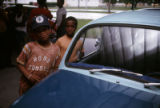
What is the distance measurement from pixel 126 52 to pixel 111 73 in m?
0.27

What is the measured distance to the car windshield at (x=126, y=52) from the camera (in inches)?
74.7

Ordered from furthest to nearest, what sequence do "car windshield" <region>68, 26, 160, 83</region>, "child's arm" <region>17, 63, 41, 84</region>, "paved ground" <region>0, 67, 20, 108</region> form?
"paved ground" <region>0, 67, 20, 108</region>
"child's arm" <region>17, 63, 41, 84</region>
"car windshield" <region>68, 26, 160, 83</region>

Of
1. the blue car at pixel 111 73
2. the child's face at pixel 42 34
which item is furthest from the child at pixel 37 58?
the blue car at pixel 111 73

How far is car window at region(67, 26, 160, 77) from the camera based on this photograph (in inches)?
74.9

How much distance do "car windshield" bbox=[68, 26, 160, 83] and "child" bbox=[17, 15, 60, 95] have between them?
0.28 metres

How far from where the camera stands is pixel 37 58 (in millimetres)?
2346

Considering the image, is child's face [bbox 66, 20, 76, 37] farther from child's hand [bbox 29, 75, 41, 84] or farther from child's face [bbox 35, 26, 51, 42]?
child's hand [bbox 29, 75, 41, 84]

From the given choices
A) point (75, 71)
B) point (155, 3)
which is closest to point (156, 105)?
point (75, 71)

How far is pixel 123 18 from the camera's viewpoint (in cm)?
221

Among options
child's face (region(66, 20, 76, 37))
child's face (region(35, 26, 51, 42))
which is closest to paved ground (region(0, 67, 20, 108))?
child's face (region(66, 20, 76, 37))

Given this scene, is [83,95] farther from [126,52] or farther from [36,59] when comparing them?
[36,59]

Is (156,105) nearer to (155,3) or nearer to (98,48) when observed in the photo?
(98,48)

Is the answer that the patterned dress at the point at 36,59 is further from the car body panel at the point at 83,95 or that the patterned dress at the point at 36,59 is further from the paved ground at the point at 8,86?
the paved ground at the point at 8,86

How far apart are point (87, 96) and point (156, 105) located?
50cm
